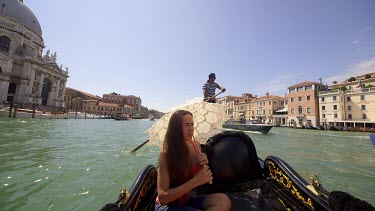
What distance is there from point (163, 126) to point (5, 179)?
3.22 metres

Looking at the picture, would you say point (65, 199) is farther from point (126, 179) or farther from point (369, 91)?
point (369, 91)

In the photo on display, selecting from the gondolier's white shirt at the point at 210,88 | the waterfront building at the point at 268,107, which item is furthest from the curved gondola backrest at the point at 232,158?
the waterfront building at the point at 268,107

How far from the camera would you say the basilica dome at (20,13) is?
121 feet

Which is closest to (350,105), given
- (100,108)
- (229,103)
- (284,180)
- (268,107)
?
(268,107)

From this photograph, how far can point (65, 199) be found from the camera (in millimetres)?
2855

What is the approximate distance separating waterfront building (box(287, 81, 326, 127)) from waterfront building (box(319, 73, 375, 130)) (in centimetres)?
123

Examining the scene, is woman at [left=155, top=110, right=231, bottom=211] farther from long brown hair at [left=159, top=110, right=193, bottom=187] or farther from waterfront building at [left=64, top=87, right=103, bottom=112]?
waterfront building at [left=64, top=87, right=103, bottom=112]

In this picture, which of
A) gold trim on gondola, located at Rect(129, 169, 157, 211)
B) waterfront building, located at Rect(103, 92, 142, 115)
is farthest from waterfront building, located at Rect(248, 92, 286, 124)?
waterfront building, located at Rect(103, 92, 142, 115)

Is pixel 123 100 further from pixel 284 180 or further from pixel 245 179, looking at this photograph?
pixel 284 180

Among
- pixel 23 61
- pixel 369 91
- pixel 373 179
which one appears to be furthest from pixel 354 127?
pixel 23 61

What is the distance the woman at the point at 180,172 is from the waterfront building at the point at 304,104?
42447 millimetres

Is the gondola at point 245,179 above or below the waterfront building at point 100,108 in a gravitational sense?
below

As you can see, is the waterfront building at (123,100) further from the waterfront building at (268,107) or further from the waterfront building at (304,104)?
the waterfront building at (304,104)

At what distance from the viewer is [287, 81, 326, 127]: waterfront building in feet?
121
